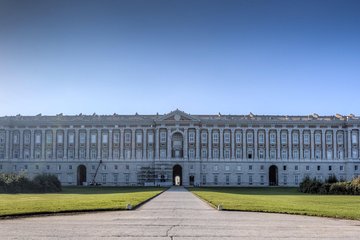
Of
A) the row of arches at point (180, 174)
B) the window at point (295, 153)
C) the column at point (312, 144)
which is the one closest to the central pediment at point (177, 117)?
the row of arches at point (180, 174)

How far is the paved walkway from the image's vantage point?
17094 mm

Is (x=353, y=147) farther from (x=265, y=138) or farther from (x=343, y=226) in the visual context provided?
(x=343, y=226)

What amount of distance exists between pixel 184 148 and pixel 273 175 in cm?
1929

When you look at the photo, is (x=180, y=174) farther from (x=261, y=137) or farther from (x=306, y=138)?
(x=306, y=138)

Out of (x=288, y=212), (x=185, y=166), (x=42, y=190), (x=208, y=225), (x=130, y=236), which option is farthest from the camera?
(x=185, y=166)

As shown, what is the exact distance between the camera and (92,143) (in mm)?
102688

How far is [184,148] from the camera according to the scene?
10106cm

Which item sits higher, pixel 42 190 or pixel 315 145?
pixel 315 145

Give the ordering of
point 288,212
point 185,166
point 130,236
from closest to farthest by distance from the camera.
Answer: point 130,236 → point 288,212 → point 185,166

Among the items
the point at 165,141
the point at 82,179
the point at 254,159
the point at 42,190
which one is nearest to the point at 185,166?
the point at 165,141

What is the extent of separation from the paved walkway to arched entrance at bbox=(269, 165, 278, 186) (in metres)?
79.0

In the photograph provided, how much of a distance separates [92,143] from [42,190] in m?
46.6

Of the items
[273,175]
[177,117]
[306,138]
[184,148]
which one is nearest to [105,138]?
[177,117]

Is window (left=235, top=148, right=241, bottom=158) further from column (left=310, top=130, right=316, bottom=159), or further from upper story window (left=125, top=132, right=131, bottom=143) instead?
upper story window (left=125, top=132, right=131, bottom=143)
